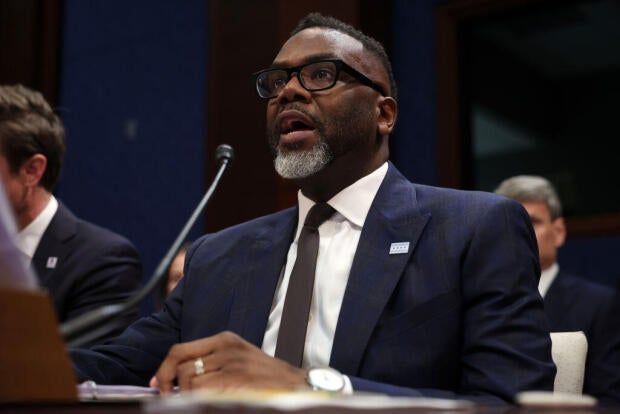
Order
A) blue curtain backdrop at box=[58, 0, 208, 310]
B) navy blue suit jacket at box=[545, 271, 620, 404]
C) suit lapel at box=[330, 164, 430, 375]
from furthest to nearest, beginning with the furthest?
blue curtain backdrop at box=[58, 0, 208, 310] → navy blue suit jacket at box=[545, 271, 620, 404] → suit lapel at box=[330, 164, 430, 375]

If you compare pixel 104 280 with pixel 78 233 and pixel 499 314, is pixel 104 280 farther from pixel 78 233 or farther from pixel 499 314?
pixel 499 314

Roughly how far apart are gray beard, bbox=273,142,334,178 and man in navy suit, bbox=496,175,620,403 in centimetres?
90

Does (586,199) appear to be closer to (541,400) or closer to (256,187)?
(256,187)

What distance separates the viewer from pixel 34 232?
94.2 inches

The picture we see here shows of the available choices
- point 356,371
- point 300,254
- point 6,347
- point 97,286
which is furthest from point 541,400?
point 97,286

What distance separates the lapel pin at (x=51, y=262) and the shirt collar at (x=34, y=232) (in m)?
0.06

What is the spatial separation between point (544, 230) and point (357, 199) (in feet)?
5.46

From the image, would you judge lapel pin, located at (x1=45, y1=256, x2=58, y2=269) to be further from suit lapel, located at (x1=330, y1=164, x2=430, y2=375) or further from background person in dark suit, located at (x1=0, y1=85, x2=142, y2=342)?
suit lapel, located at (x1=330, y1=164, x2=430, y2=375)

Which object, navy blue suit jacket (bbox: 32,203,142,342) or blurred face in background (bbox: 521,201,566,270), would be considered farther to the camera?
blurred face in background (bbox: 521,201,566,270)

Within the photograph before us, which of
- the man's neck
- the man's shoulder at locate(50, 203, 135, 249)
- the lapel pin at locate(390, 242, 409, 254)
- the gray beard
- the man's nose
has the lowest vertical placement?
the man's shoulder at locate(50, 203, 135, 249)

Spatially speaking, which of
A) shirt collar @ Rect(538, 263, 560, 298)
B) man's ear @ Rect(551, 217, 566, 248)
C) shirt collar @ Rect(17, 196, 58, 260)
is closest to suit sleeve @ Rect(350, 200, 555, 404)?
shirt collar @ Rect(17, 196, 58, 260)

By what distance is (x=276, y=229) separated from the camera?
1.74 meters

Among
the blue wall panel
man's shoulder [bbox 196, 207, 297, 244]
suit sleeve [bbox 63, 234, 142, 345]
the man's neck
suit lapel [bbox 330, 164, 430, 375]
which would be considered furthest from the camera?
the blue wall panel

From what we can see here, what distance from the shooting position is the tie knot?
1.65 m
